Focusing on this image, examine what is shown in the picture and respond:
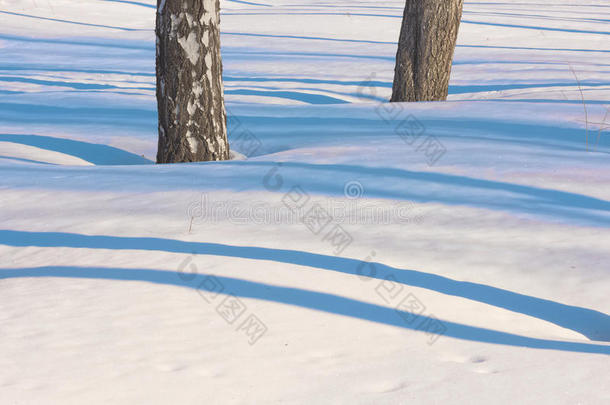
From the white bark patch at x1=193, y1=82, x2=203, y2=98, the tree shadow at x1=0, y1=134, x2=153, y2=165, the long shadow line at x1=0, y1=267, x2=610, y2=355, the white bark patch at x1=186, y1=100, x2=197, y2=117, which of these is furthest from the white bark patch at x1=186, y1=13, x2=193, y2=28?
the long shadow line at x1=0, y1=267, x2=610, y2=355

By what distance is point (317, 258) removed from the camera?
3168mm

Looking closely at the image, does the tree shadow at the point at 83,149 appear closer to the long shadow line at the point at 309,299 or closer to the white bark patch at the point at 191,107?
the white bark patch at the point at 191,107

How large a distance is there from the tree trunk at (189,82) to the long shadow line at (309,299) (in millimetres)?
2143

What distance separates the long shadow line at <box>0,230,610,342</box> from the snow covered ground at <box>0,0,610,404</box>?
1cm

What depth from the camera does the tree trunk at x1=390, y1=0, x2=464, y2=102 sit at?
7.12 meters

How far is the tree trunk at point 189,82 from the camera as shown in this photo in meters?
Answer: 4.74

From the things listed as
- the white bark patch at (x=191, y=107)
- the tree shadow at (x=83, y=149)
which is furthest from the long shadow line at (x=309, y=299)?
the tree shadow at (x=83, y=149)

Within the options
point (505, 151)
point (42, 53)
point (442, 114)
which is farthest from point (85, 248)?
point (42, 53)

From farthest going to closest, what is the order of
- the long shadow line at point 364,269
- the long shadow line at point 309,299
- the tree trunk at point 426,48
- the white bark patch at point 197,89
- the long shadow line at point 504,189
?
the tree trunk at point 426,48, the white bark patch at point 197,89, the long shadow line at point 504,189, the long shadow line at point 364,269, the long shadow line at point 309,299

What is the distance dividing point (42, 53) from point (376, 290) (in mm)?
12324

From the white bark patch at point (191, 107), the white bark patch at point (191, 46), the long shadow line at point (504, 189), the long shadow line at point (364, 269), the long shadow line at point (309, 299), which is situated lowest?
the long shadow line at point (309, 299)

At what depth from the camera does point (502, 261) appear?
3.12 metres

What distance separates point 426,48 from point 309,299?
5.12 metres

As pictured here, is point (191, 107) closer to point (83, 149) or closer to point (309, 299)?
point (83, 149)
